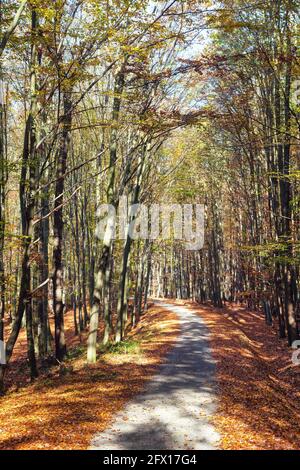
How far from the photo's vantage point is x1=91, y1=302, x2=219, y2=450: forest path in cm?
751

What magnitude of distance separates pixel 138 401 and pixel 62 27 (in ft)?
32.5

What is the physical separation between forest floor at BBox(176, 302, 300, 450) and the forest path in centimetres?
35

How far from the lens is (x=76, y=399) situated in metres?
10.3

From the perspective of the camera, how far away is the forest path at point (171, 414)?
751cm

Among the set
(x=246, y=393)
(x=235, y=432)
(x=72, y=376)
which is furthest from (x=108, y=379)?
(x=235, y=432)

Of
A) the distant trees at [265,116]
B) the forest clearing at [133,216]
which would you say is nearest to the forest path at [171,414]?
the forest clearing at [133,216]

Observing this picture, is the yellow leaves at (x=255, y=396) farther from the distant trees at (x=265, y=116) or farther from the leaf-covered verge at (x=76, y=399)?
the distant trees at (x=265, y=116)

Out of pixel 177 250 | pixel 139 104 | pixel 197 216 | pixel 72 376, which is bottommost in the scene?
pixel 72 376

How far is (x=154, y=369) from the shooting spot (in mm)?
13531

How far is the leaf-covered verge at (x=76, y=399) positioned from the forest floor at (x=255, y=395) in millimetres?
2340

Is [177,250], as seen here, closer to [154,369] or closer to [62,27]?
[154,369]

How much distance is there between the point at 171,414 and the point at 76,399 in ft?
8.55

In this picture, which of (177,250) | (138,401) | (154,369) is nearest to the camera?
(138,401)

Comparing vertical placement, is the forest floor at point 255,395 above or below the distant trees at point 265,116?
below
